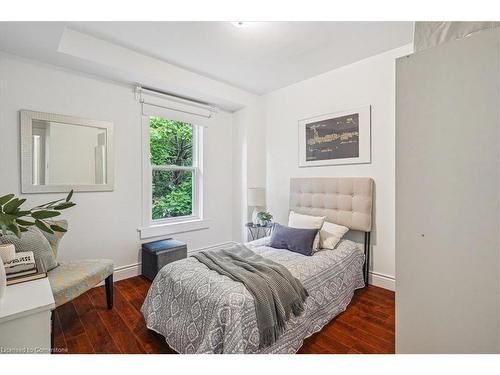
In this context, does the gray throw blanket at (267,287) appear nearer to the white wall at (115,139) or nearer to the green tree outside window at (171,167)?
the white wall at (115,139)

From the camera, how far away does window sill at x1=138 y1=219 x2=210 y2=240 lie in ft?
10.0

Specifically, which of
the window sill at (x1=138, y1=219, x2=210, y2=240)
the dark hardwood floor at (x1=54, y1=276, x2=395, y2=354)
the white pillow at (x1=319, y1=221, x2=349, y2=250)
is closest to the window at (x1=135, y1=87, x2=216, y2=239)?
the window sill at (x1=138, y1=219, x2=210, y2=240)

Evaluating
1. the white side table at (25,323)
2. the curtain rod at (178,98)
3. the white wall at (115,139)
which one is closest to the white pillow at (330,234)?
the white wall at (115,139)

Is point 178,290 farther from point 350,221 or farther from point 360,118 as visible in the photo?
point 360,118

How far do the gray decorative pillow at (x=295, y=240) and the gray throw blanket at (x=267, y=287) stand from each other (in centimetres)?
46

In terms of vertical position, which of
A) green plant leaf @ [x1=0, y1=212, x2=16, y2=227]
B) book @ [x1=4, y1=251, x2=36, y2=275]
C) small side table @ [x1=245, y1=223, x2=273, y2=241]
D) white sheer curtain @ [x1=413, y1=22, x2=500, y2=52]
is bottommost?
small side table @ [x1=245, y1=223, x2=273, y2=241]

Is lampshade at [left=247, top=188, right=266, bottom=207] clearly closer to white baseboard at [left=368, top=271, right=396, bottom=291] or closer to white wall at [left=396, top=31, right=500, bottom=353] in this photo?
white baseboard at [left=368, top=271, right=396, bottom=291]

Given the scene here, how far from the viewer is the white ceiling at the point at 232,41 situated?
2047 millimetres

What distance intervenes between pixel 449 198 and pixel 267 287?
113 centimetres

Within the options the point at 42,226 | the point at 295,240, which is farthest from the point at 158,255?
the point at 42,226

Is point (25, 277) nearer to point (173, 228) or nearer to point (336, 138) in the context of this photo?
point (173, 228)
